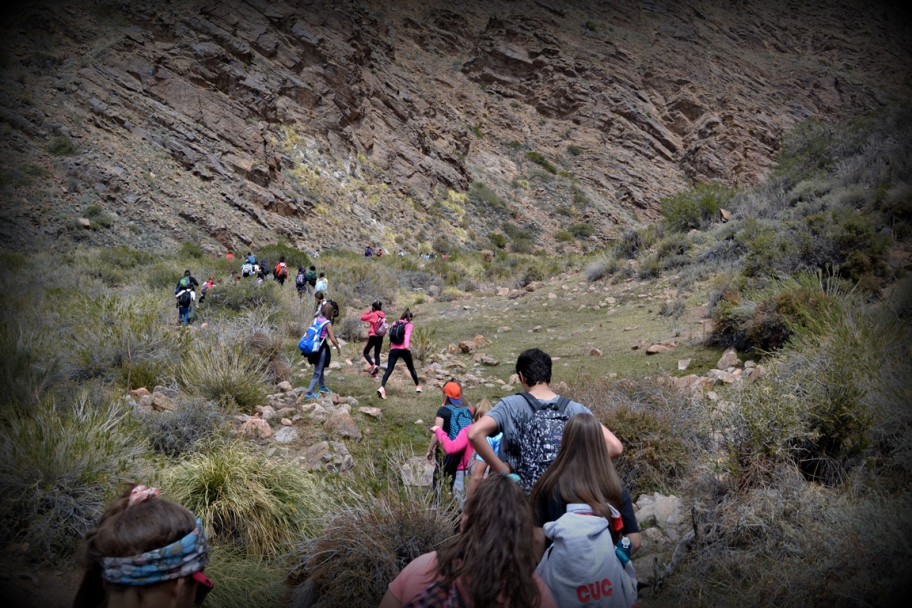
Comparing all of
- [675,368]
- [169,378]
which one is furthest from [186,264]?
[675,368]

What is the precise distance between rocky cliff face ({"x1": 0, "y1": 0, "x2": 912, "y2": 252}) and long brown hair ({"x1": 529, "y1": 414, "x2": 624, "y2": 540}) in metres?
22.3

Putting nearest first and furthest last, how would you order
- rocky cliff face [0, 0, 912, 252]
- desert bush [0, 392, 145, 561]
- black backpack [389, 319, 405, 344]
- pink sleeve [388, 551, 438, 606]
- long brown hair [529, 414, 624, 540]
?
pink sleeve [388, 551, 438, 606]
long brown hair [529, 414, 624, 540]
desert bush [0, 392, 145, 561]
black backpack [389, 319, 405, 344]
rocky cliff face [0, 0, 912, 252]

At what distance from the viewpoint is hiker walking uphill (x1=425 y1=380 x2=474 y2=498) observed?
13.6 feet

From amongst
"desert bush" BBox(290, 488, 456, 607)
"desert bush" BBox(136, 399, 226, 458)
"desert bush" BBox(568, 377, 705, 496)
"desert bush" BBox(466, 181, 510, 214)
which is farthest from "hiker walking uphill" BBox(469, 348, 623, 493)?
"desert bush" BBox(466, 181, 510, 214)

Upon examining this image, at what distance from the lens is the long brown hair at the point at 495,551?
5.98 ft

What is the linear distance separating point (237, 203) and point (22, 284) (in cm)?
1562

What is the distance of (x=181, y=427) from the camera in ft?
17.0

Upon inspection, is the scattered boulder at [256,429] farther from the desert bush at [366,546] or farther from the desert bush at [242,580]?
the desert bush at [366,546]

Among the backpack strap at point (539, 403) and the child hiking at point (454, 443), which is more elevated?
the backpack strap at point (539, 403)

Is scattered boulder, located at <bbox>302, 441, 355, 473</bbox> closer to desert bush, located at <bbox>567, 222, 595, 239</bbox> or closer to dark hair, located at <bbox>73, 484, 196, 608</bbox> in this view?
dark hair, located at <bbox>73, 484, 196, 608</bbox>

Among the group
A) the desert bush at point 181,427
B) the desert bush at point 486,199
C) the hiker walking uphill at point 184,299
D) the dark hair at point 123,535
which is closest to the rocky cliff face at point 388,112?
the desert bush at point 486,199

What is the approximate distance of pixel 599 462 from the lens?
2.60m

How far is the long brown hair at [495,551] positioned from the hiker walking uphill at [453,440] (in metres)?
2.02

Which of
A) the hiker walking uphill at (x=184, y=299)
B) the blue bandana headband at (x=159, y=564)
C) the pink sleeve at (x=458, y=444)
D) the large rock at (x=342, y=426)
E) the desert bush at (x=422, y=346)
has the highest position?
the blue bandana headband at (x=159, y=564)
